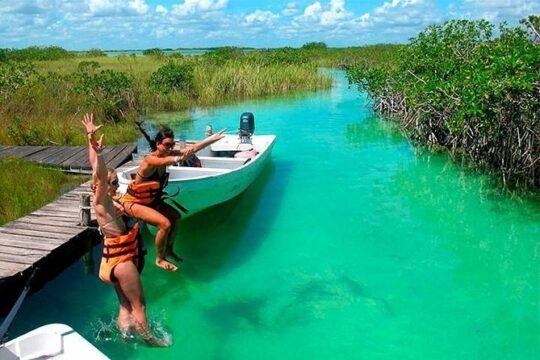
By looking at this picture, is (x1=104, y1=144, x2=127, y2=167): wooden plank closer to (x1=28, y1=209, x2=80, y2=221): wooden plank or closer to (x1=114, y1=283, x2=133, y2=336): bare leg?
(x1=28, y1=209, x2=80, y2=221): wooden plank

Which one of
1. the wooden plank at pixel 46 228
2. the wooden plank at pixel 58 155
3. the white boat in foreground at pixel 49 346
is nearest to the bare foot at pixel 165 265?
the wooden plank at pixel 46 228

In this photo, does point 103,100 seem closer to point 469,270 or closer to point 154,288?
point 154,288

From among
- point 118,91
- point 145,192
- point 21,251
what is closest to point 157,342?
point 145,192

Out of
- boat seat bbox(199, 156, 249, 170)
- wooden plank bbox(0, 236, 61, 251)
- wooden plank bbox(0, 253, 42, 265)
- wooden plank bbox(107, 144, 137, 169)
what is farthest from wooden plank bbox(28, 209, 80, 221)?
boat seat bbox(199, 156, 249, 170)

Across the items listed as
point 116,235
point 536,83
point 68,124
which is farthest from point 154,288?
point 68,124

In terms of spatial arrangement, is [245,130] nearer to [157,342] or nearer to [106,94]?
[157,342]

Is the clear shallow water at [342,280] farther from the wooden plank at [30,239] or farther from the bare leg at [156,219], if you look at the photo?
the bare leg at [156,219]

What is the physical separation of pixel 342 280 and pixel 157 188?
2.92 meters

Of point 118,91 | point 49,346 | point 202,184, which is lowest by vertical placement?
point 49,346

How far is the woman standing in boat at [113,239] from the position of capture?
3.94 metres

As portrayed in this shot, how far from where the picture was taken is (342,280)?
7.02 meters

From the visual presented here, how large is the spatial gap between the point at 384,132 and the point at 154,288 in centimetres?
1256

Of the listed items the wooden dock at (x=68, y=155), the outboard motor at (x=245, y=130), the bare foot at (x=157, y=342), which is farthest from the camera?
the outboard motor at (x=245, y=130)

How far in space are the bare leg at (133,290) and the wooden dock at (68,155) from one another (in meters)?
5.51
